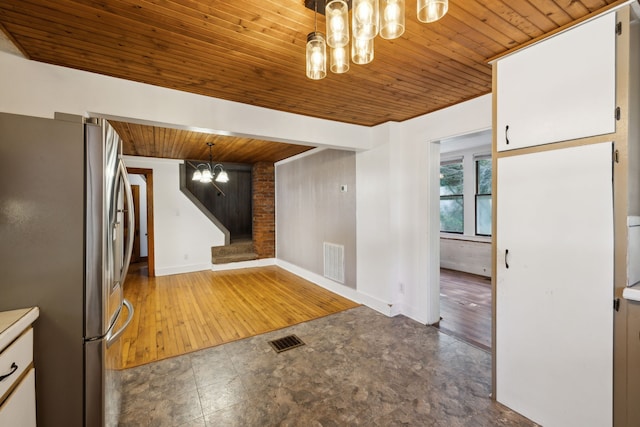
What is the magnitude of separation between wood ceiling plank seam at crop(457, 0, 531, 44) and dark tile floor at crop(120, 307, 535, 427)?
2.47 metres

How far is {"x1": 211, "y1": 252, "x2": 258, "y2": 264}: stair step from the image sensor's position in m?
6.21

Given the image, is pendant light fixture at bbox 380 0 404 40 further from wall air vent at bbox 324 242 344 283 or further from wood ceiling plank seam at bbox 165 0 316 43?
wall air vent at bbox 324 242 344 283

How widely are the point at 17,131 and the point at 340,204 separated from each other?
371cm

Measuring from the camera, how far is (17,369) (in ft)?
3.67

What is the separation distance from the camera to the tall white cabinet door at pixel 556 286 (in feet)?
5.07

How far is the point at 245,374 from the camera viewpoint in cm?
237

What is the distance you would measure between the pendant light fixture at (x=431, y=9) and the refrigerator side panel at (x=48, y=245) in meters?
1.56

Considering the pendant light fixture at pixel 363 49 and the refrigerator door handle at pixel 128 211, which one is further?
the refrigerator door handle at pixel 128 211

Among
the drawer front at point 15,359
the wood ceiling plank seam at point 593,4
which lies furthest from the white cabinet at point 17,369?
the wood ceiling plank seam at point 593,4

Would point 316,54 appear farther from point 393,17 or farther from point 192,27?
point 192,27

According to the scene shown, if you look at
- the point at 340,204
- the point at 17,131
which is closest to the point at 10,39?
the point at 17,131

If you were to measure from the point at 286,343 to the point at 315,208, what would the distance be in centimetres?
272

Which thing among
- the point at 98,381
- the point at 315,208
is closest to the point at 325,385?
the point at 98,381

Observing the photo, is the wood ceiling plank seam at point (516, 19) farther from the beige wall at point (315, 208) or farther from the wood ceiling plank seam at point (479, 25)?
the beige wall at point (315, 208)
